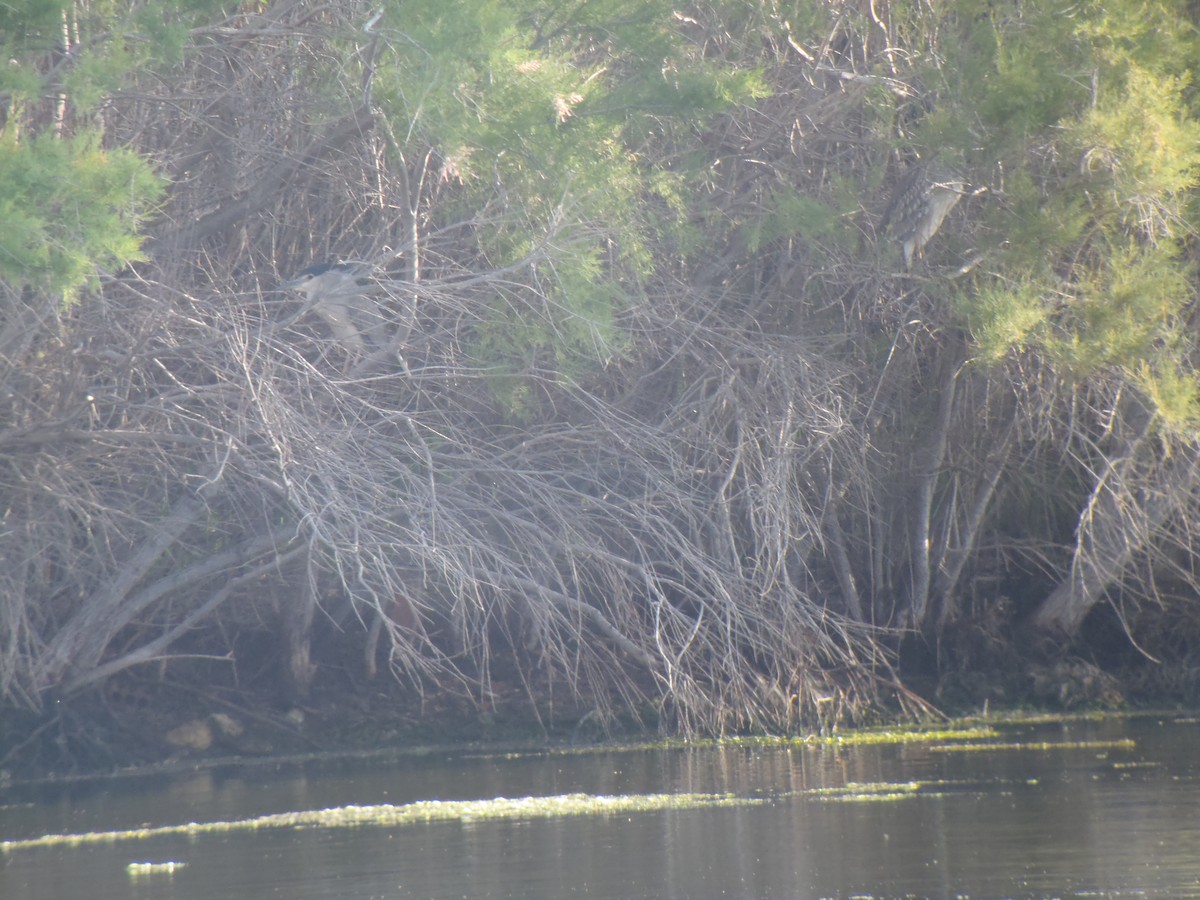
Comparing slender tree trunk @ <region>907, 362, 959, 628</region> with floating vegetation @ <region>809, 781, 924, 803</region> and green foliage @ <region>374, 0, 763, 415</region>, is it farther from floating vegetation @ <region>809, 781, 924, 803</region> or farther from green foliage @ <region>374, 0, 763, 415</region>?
floating vegetation @ <region>809, 781, 924, 803</region>

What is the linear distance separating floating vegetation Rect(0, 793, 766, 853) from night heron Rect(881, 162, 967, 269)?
473cm

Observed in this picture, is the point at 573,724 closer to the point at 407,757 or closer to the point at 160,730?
the point at 407,757

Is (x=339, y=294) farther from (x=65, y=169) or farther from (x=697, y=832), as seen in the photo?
(x=697, y=832)

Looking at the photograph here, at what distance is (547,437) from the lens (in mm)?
10766

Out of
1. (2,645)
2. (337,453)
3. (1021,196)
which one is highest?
(1021,196)

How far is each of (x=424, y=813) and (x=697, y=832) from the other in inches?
70.3

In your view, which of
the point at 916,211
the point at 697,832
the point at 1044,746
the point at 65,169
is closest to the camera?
the point at 65,169

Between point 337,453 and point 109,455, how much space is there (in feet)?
5.83

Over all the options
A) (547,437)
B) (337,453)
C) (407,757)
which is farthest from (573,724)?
(337,453)

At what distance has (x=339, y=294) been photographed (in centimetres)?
998

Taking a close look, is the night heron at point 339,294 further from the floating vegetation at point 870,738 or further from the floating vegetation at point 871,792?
the floating vegetation at point 871,792

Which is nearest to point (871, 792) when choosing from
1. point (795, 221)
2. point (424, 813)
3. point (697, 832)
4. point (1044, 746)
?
point (697, 832)

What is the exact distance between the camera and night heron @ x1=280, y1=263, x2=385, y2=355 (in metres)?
9.88

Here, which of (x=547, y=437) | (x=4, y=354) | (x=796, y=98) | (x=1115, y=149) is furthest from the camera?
(x=796, y=98)
